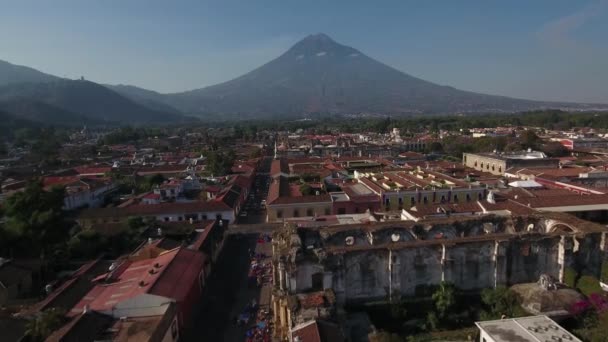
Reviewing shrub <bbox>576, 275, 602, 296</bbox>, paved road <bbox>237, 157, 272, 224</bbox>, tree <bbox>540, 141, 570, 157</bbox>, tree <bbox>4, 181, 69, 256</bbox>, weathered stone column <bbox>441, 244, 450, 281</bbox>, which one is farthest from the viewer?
tree <bbox>540, 141, 570, 157</bbox>

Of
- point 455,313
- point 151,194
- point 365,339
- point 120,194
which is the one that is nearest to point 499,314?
point 455,313

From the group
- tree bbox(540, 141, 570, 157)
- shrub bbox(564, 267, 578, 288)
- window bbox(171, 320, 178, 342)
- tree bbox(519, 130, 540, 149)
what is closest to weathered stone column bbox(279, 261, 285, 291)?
window bbox(171, 320, 178, 342)

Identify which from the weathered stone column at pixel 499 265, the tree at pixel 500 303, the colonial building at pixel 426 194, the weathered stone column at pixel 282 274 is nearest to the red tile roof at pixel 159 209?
the colonial building at pixel 426 194

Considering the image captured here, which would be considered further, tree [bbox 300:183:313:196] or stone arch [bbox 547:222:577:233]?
tree [bbox 300:183:313:196]

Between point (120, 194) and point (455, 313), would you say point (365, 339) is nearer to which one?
point (455, 313)

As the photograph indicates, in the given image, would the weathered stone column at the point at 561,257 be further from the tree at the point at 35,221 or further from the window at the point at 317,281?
the tree at the point at 35,221

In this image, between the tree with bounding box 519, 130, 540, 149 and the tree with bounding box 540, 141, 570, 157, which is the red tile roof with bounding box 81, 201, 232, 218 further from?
the tree with bounding box 519, 130, 540, 149
